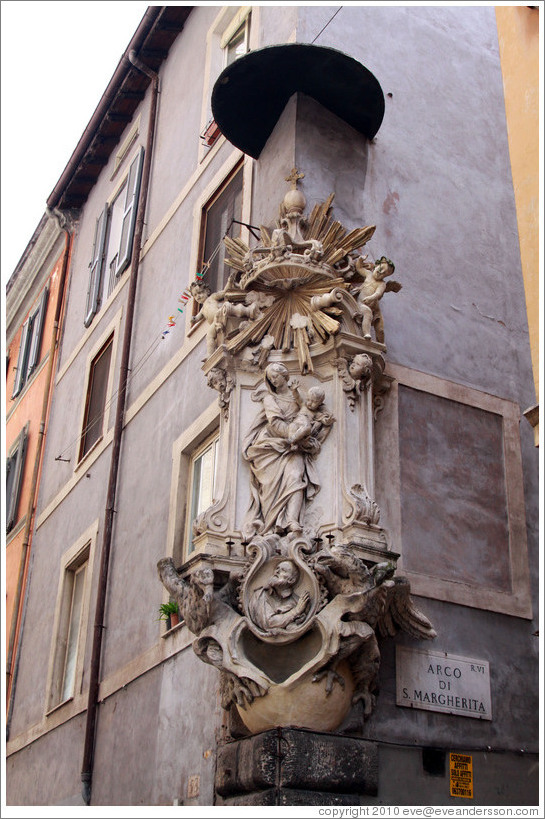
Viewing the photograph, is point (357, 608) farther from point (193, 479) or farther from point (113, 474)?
point (113, 474)

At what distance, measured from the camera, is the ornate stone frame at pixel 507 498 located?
9.14 meters

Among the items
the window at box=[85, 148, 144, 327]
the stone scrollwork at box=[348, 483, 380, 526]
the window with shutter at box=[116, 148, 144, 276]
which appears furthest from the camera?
the window at box=[85, 148, 144, 327]

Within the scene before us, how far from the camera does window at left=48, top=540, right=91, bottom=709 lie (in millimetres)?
12984

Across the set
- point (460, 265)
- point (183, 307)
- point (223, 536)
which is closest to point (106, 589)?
point (183, 307)

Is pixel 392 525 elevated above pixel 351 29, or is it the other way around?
pixel 351 29

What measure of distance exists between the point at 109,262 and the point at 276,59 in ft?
20.7

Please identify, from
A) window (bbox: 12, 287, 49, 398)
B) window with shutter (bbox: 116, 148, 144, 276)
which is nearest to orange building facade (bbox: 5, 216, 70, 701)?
window (bbox: 12, 287, 49, 398)

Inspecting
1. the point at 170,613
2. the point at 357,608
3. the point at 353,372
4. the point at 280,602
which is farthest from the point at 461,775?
the point at 353,372

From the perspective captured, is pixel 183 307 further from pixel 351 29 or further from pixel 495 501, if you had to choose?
pixel 495 501

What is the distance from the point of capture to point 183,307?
1239 centimetres

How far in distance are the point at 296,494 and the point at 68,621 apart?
6.31m

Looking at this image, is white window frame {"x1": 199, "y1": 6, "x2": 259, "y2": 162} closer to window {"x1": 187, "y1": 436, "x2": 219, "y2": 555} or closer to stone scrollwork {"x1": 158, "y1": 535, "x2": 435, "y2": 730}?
window {"x1": 187, "y1": 436, "x2": 219, "y2": 555}

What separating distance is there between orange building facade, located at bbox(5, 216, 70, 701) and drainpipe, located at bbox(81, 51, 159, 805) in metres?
3.80

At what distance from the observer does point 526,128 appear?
26.9ft
